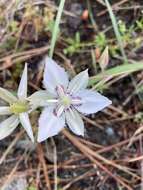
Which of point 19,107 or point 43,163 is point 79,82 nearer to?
point 19,107

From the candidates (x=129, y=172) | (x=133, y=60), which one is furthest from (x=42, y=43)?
(x=129, y=172)

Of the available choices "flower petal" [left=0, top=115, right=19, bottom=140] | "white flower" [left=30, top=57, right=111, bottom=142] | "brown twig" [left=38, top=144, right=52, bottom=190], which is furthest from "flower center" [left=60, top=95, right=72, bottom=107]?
"brown twig" [left=38, top=144, right=52, bottom=190]

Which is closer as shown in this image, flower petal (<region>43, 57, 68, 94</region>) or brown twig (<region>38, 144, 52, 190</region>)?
flower petal (<region>43, 57, 68, 94</region>)

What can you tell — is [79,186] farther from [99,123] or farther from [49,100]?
[49,100]

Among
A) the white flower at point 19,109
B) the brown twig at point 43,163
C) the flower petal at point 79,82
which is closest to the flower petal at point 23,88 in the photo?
the white flower at point 19,109

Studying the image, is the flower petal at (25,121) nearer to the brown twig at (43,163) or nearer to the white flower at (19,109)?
the white flower at (19,109)

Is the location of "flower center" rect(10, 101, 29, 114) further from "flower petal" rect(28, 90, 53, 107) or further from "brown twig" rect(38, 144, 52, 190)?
"brown twig" rect(38, 144, 52, 190)
